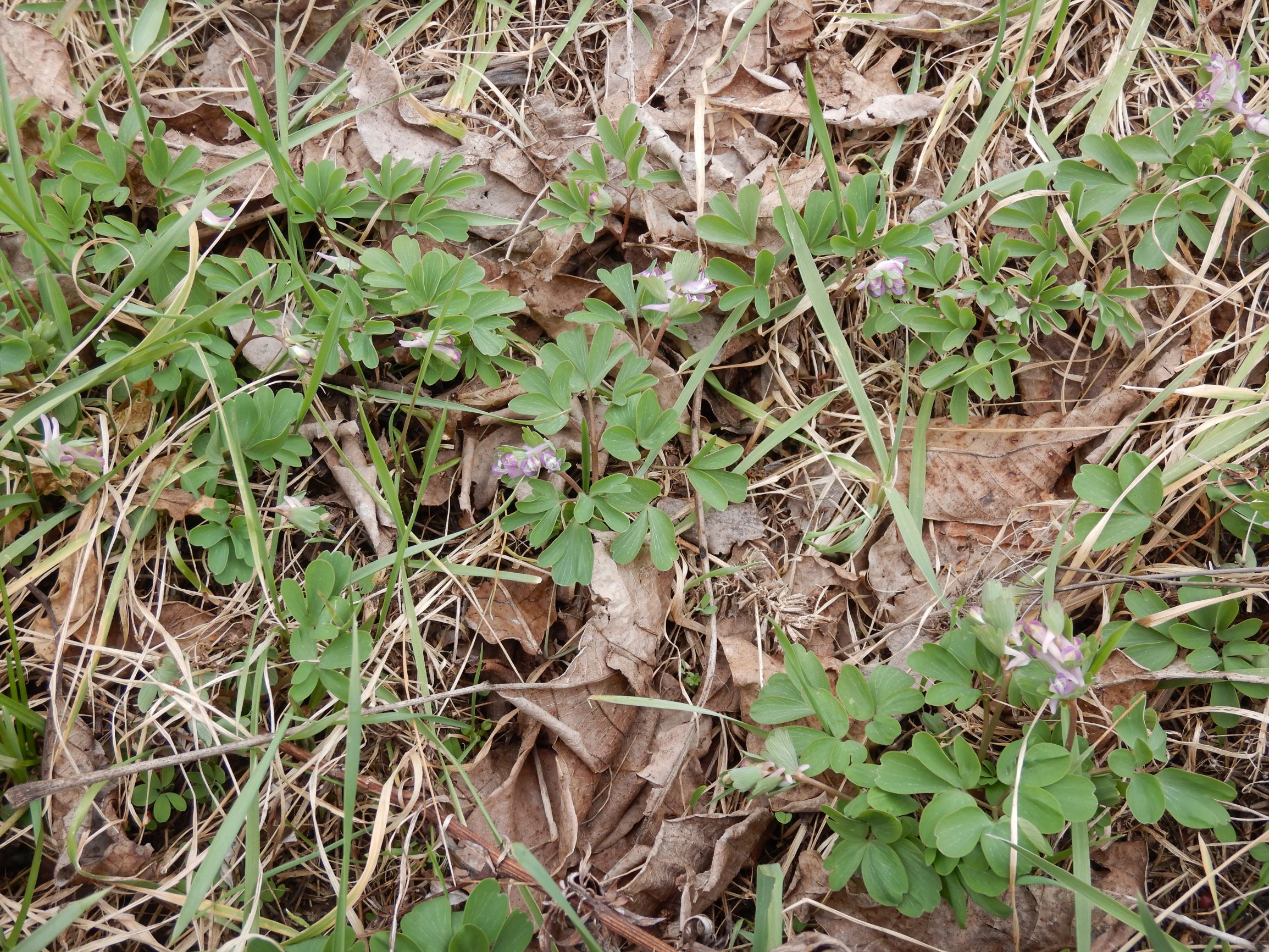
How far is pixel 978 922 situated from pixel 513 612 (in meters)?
1.31

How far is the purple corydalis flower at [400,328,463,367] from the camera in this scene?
6.99 ft

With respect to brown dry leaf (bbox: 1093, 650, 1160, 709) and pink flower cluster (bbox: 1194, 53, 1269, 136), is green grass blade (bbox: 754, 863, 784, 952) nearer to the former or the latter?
brown dry leaf (bbox: 1093, 650, 1160, 709)

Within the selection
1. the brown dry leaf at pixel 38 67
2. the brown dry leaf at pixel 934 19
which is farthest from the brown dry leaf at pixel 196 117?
the brown dry leaf at pixel 934 19

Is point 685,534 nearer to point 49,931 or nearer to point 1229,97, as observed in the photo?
point 49,931

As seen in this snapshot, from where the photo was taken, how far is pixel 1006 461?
7.22 ft

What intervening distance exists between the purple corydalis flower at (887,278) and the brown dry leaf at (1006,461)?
1.42 ft

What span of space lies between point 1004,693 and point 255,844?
1.72 metres

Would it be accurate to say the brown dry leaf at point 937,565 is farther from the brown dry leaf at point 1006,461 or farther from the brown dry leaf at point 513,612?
the brown dry leaf at point 513,612

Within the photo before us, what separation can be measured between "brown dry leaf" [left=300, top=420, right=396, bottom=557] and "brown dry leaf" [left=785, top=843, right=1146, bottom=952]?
1380 mm

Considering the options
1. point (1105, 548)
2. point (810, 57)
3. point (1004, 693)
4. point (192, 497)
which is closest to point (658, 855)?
point (1004, 693)

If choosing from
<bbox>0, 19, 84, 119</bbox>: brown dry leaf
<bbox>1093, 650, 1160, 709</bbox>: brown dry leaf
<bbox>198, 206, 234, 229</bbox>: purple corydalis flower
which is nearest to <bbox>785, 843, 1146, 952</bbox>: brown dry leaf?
<bbox>1093, 650, 1160, 709</bbox>: brown dry leaf

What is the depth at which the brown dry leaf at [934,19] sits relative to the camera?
2.51m

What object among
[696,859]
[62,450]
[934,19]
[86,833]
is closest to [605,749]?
[696,859]

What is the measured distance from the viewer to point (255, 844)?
1.79 m
